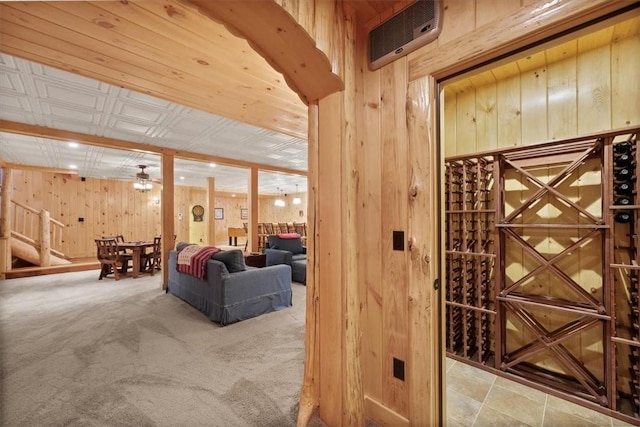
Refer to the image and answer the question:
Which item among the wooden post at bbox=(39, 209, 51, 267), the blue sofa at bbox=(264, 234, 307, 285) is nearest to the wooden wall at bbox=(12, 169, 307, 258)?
the wooden post at bbox=(39, 209, 51, 267)

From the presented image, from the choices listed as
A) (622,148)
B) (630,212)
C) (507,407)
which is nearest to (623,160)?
(622,148)

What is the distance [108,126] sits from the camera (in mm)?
Answer: 3887

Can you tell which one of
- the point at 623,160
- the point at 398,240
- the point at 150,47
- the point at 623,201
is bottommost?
the point at 398,240

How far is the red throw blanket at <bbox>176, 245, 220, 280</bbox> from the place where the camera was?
3.40 metres

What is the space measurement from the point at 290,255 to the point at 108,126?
359cm

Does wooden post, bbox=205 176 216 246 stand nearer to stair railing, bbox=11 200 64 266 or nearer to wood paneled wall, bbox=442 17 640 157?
stair railing, bbox=11 200 64 266

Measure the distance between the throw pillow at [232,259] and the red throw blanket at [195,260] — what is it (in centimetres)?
18

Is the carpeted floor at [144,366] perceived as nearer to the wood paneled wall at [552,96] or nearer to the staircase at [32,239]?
the wood paneled wall at [552,96]

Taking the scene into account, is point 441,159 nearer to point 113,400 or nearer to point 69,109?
point 113,400

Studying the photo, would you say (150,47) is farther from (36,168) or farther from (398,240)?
(36,168)

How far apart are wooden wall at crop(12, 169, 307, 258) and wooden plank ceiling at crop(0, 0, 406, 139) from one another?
534cm

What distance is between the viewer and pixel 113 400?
182 centimetres

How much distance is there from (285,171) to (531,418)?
6228mm

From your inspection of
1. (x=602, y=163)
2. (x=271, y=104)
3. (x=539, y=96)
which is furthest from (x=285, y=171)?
(x=602, y=163)
